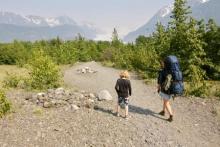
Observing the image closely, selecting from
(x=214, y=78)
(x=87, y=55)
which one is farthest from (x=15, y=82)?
(x=87, y=55)

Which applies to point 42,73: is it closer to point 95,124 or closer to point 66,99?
point 66,99

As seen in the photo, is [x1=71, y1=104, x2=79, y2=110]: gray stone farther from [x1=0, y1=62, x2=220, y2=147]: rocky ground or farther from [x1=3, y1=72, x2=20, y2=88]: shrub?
[x1=3, y1=72, x2=20, y2=88]: shrub

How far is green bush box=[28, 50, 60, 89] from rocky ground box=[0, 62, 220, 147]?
606cm

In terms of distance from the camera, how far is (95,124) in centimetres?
1535

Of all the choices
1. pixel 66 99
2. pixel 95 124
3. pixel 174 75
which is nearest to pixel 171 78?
pixel 174 75

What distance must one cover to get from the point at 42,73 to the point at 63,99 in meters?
8.88

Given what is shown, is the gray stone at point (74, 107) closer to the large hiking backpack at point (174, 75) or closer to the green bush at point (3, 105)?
the green bush at point (3, 105)

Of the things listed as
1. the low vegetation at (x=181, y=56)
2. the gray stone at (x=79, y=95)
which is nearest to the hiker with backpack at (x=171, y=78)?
the gray stone at (x=79, y=95)

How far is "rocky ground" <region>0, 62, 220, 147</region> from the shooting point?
1382 centimetres

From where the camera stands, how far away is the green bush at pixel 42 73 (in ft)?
87.8

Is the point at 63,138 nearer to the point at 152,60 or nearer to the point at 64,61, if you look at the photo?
the point at 152,60

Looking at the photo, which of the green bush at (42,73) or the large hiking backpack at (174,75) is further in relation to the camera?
the green bush at (42,73)

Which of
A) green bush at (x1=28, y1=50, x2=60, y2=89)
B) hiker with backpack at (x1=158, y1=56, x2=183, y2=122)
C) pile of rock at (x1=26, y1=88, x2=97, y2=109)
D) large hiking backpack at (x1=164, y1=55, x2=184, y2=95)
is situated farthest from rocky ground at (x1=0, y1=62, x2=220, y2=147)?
green bush at (x1=28, y1=50, x2=60, y2=89)

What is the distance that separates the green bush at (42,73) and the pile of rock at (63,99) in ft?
23.2
